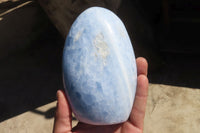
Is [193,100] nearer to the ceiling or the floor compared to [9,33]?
nearer to the floor

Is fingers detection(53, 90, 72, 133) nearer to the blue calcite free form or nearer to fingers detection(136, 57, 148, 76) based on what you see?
the blue calcite free form

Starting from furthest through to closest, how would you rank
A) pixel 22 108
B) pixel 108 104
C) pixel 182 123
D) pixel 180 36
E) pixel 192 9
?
pixel 192 9 < pixel 180 36 < pixel 22 108 < pixel 182 123 < pixel 108 104

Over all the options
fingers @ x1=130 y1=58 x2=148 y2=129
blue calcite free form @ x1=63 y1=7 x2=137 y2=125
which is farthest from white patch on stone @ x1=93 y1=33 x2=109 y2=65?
fingers @ x1=130 y1=58 x2=148 y2=129

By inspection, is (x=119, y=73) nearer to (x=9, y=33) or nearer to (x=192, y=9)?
(x=192, y=9)

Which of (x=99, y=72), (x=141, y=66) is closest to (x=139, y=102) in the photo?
(x=141, y=66)

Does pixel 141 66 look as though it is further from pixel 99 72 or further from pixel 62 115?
pixel 62 115

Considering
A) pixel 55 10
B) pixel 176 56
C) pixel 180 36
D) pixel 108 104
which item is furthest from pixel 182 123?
pixel 55 10

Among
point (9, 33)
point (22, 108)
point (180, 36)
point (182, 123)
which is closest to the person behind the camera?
point (182, 123)
